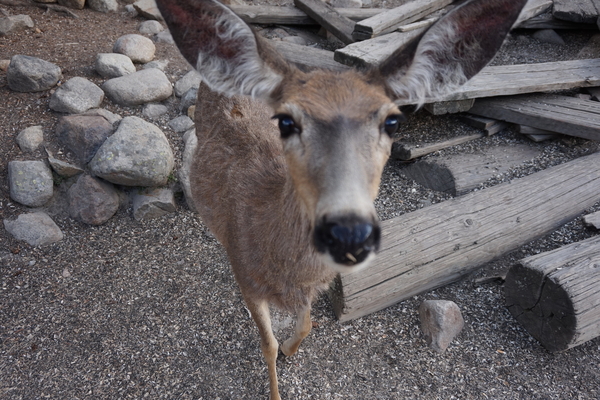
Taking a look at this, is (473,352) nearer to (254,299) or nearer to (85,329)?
(254,299)

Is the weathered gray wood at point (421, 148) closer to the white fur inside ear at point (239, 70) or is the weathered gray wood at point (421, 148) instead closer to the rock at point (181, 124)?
the rock at point (181, 124)

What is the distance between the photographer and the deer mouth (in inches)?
69.3

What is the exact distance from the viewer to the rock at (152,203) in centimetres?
489

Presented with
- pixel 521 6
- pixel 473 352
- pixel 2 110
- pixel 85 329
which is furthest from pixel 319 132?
pixel 2 110

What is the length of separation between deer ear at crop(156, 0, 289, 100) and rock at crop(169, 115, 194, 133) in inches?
121

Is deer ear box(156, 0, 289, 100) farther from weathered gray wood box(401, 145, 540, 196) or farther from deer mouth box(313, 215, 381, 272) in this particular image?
weathered gray wood box(401, 145, 540, 196)

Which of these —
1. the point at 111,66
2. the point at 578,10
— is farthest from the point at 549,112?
the point at 111,66

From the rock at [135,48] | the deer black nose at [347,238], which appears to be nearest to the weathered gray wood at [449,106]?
the deer black nose at [347,238]

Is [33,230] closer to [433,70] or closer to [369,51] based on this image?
[369,51]

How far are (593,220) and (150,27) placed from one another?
6.16 metres

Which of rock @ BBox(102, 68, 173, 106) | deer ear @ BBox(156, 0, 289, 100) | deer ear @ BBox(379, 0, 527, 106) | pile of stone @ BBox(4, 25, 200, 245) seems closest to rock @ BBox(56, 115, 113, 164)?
pile of stone @ BBox(4, 25, 200, 245)

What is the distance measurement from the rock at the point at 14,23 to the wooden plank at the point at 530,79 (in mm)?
5730

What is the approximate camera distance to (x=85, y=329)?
12.8 ft

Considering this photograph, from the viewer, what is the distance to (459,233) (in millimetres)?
3926
